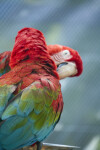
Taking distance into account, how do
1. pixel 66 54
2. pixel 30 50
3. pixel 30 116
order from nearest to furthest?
pixel 30 116, pixel 30 50, pixel 66 54

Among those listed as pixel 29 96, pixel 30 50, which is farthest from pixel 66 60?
pixel 29 96

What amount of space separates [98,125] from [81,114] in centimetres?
11

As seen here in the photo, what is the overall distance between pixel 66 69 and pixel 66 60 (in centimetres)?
4

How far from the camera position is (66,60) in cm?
93


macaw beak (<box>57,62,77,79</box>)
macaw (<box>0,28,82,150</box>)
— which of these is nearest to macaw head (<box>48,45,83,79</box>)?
macaw beak (<box>57,62,77,79</box>)

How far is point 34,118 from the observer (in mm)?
662

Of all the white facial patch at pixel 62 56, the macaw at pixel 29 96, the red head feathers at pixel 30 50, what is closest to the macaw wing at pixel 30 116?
the macaw at pixel 29 96

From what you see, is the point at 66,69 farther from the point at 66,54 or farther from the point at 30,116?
the point at 30,116

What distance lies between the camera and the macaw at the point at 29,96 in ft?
2.06

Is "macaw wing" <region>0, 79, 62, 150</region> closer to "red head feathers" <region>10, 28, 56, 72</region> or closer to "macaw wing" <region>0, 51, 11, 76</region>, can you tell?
"red head feathers" <region>10, 28, 56, 72</region>

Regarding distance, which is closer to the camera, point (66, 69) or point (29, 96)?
point (29, 96)

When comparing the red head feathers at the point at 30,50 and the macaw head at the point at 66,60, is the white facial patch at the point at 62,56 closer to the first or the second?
the macaw head at the point at 66,60

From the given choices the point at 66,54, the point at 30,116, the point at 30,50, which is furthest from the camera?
the point at 66,54

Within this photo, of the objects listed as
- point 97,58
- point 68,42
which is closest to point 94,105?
point 97,58
